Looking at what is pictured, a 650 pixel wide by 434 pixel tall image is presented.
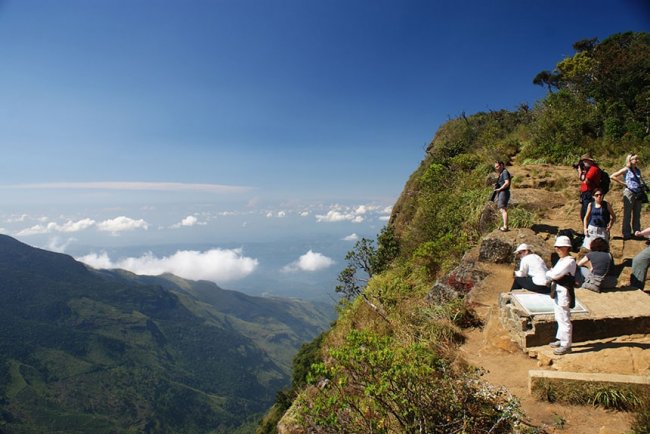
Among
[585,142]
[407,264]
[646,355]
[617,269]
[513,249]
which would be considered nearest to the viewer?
[646,355]

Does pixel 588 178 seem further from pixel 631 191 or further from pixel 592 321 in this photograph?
pixel 592 321

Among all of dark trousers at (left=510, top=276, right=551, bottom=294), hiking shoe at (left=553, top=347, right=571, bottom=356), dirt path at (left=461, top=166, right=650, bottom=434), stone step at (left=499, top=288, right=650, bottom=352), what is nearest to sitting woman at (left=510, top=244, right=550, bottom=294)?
dark trousers at (left=510, top=276, right=551, bottom=294)

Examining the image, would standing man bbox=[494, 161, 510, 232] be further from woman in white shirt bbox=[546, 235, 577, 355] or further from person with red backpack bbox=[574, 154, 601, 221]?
woman in white shirt bbox=[546, 235, 577, 355]

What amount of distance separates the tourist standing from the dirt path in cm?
58

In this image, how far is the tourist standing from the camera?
396 inches

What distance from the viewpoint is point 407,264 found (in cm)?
1527

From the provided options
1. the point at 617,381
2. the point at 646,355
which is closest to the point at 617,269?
the point at 646,355

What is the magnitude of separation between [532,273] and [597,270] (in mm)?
1559

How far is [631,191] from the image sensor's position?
10.2 meters

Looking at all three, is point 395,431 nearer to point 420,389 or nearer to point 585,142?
point 420,389

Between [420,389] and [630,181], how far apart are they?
386 inches

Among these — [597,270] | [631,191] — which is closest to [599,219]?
[597,270]

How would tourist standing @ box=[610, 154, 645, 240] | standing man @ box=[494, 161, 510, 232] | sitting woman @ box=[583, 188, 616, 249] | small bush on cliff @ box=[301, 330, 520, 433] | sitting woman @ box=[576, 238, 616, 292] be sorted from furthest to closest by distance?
standing man @ box=[494, 161, 510, 232] < tourist standing @ box=[610, 154, 645, 240] < sitting woman @ box=[583, 188, 616, 249] < sitting woman @ box=[576, 238, 616, 292] < small bush on cliff @ box=[301, 330, 520, 433]

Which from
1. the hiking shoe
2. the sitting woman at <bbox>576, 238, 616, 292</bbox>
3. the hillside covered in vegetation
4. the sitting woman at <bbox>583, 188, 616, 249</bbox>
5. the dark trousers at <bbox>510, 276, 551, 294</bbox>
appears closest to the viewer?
the hillside covered in vegetation
